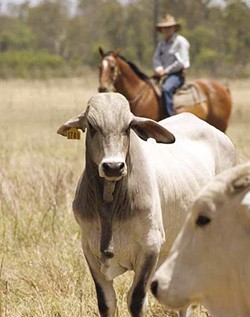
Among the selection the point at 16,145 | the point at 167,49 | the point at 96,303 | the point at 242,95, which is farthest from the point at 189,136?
the point at 242,95

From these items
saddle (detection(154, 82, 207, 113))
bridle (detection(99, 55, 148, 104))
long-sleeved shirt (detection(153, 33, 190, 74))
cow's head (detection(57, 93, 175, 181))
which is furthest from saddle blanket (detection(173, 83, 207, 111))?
cow's head (detection(57, 93, 175, 181))

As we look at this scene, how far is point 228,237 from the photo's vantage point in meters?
3.45

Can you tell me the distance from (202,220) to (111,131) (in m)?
1.70

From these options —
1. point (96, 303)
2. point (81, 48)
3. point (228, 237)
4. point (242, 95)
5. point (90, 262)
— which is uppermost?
point (228, 237)

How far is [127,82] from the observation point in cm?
1357

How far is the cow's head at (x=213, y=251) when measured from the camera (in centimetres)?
342

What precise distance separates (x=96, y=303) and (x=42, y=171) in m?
3.68

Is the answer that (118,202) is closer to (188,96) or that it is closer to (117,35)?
(188,96)

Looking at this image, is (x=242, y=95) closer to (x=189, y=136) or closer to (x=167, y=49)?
(x=167, y=49)

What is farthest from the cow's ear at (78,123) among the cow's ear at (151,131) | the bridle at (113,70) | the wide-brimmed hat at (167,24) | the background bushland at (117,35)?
the background bushland at (117,35)

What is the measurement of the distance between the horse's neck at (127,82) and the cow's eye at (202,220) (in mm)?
10043

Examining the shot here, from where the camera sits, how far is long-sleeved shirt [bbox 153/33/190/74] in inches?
534

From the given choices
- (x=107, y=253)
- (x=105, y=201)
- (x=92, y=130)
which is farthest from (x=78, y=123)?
(x=107, y=253)

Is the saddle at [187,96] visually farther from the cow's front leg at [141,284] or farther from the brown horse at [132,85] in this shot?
the cow's front leg at [141,284]
